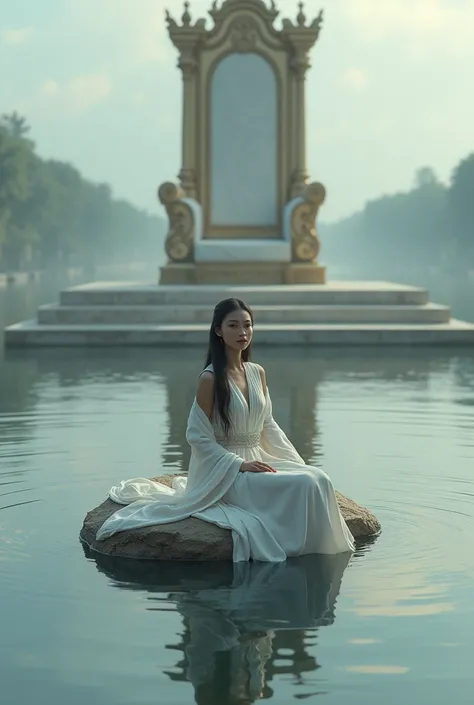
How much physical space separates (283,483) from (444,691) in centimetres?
216

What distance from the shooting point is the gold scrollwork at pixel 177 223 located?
82.6ft

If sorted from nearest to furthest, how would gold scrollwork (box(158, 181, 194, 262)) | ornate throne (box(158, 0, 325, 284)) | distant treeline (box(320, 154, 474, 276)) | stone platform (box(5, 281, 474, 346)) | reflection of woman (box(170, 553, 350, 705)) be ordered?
reflection of woman (box(170, 553, 350, 705)), stone platform (box(5, 281, 474, 346)), gold scrollwork (box(158, 181, 194, 262)), ornate throne (box(158, 0, 325, 284)), distant treeline (box(320, 154, 474, 276))

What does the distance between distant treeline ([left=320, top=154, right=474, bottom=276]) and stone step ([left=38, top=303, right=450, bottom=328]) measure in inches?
2843

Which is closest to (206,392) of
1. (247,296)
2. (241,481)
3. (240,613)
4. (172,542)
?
(241,481)

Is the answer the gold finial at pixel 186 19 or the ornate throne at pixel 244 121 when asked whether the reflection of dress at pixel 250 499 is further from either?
the gold finial at pixel 186 19

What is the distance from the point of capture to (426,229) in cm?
12888

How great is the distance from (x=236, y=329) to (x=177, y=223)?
719 inches

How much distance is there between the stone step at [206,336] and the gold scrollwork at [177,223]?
4098 mm

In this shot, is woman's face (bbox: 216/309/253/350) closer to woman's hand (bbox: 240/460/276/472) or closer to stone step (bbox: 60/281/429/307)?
woman's hand (bbox: 240/460/276/472)

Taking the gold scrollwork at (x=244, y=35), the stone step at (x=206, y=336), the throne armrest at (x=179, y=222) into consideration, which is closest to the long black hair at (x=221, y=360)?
the stone step at (x=206, y=336)

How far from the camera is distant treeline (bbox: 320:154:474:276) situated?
9681 cm

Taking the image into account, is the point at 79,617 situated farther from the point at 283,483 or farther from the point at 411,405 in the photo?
the point at 411,405

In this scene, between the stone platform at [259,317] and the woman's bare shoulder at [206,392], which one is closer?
the woman's bare shoulder at [206,392]

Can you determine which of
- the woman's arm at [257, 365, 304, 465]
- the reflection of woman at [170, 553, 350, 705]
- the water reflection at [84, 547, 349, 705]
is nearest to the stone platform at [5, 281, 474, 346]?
the woman's arm at [257, 365, 304, 465]
